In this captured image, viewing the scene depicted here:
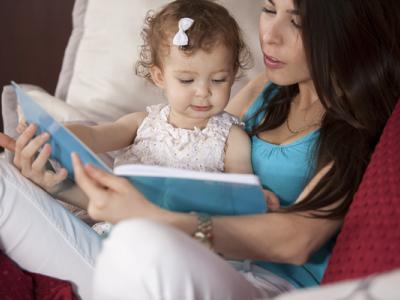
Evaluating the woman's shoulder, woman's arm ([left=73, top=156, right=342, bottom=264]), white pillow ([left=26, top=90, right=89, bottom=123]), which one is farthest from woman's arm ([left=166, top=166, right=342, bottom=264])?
white pillow ([left=26, top=90, right=89, bottom=123])

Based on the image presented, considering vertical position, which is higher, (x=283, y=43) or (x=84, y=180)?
(x=283, y=43)

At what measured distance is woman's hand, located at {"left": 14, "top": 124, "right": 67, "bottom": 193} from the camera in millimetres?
1271

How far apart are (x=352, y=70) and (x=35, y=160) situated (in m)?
0.63

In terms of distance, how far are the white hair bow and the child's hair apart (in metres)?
0.01

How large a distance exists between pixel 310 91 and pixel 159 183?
0.55 m

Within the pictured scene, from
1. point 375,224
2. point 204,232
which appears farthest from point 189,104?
point 375,224

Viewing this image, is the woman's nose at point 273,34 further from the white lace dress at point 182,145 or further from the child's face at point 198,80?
the white lace dress at point 182,145

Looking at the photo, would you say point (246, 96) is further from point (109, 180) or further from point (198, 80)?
point (109, 180)

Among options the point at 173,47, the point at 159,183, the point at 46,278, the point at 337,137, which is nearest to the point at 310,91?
the point at 337,137

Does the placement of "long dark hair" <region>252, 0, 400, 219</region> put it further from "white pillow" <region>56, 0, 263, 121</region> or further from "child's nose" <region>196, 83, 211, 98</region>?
"white pillow" <region>56, 0, 263, 121</region>

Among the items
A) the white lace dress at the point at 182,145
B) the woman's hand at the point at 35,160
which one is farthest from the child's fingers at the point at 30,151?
the white lace dress at the point at 182,145

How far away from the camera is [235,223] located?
44.2 inches

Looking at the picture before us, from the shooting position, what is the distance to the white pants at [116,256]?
3.10 ft

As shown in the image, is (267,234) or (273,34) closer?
(267,234)
